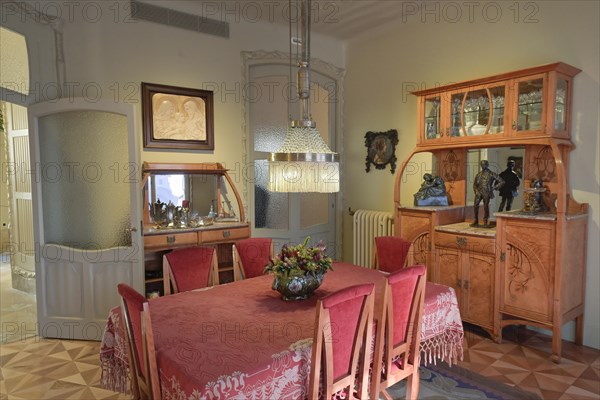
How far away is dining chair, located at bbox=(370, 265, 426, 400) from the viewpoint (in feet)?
6.33

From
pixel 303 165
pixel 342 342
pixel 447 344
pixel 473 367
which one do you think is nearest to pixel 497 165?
pixel 473 367

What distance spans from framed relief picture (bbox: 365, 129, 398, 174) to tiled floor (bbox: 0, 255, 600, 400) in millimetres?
1991

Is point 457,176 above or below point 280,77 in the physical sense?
below

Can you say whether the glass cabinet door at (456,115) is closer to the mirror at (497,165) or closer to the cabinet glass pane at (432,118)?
the cabinet glass pane at (432,118)

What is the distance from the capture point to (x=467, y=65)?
3.86m

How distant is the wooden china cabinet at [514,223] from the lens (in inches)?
117

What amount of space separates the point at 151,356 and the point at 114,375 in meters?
0.65

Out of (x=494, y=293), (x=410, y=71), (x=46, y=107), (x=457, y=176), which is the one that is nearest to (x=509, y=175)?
(x=457, y=176)

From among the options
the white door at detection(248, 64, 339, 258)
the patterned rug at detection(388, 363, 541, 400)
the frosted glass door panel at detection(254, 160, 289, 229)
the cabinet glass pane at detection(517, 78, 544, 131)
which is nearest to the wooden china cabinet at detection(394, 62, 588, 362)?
the cabinet glass pane at detection(517, 78, 544, 131)

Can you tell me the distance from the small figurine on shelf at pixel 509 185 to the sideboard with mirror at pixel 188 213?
2.36 meters

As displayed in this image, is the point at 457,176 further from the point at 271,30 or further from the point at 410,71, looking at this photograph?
the point at 271,30

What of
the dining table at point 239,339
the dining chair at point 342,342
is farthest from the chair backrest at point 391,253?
the dining chair at point 342,342

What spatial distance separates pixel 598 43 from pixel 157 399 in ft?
12.2

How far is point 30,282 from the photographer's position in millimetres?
4828
